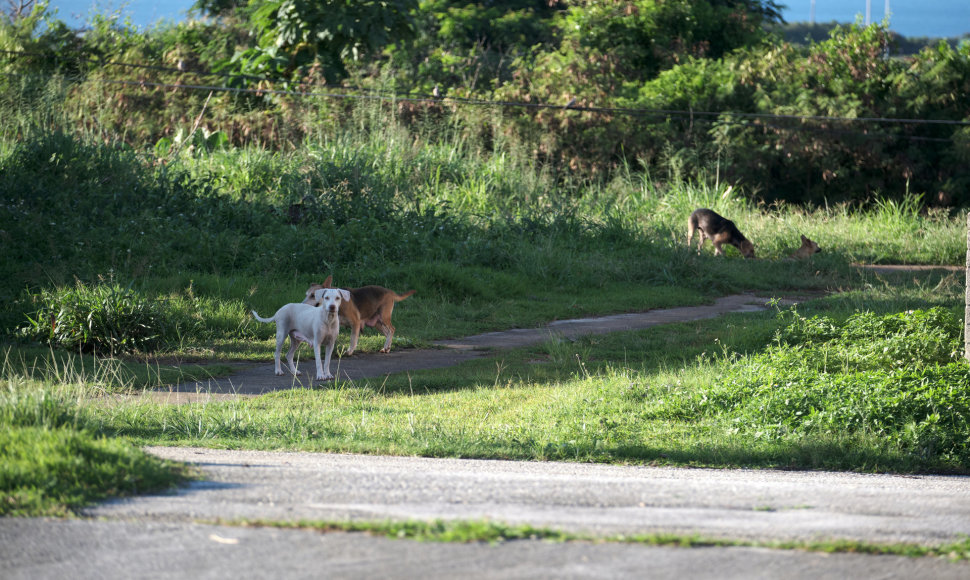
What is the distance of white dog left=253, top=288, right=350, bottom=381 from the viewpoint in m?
8.08

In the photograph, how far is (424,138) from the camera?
19.4 meters

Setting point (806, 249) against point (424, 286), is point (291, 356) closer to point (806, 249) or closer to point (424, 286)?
point (424, 286)

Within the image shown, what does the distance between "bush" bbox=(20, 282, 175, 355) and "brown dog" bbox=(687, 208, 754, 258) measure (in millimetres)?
9610

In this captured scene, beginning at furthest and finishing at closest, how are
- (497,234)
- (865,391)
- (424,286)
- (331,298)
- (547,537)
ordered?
(497,234) → (424,286) → (331,298) → (865,391) → (547,537)

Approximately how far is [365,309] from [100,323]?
2.39m

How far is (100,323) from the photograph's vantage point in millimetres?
8875

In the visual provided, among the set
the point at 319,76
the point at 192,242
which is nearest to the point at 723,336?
the point at 192,242

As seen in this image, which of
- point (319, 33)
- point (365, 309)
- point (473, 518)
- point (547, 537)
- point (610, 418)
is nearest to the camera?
point (547, 537)

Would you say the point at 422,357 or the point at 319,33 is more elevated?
the point at 319,33

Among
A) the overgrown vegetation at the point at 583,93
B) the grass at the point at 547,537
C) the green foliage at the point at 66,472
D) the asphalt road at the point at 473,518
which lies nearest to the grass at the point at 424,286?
the green foliage at the point at 66,472

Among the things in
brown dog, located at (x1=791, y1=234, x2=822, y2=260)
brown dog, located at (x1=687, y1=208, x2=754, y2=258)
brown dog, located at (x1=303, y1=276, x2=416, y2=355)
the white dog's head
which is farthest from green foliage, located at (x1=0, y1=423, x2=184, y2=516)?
brown dog, located at (x1=791, y1=234, x2=822, y2=260)

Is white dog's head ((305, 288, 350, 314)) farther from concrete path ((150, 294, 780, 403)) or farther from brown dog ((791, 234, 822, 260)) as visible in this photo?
brown dog ((791, 234, 822, 260))

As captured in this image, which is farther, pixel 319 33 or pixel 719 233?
pixel 319 33

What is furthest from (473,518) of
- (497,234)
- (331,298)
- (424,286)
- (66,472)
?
(497,234)
